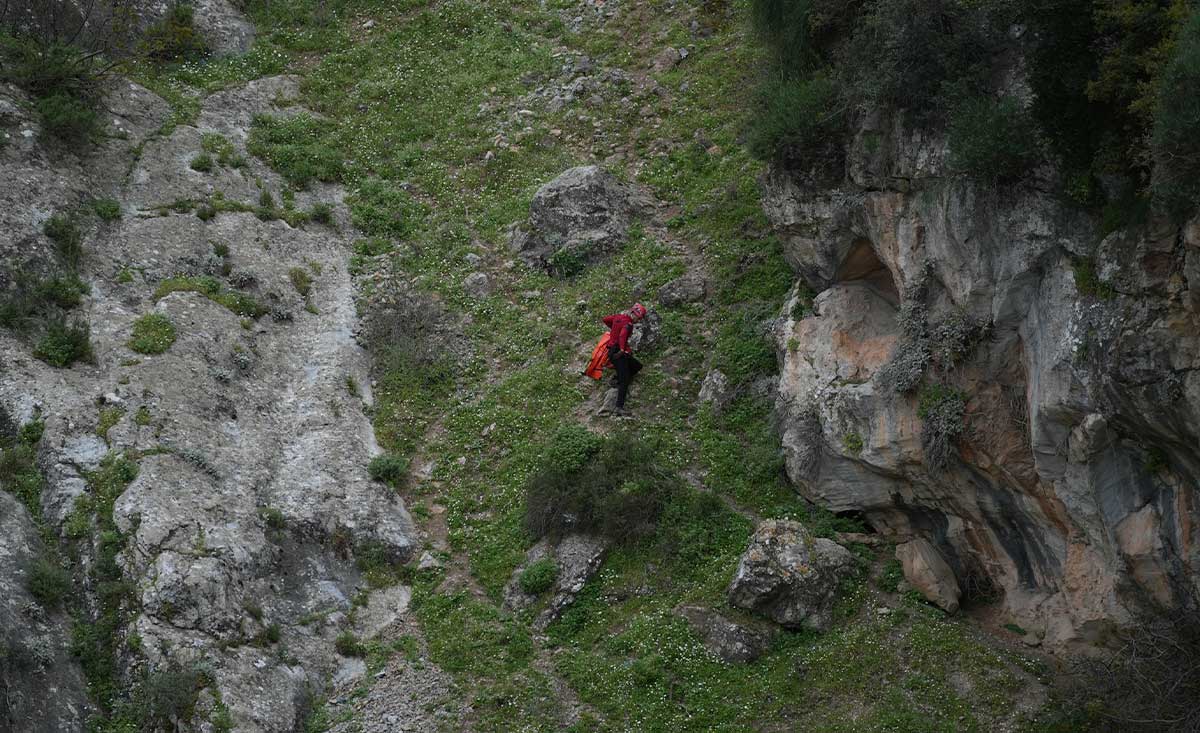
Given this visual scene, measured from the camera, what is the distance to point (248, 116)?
25125mm

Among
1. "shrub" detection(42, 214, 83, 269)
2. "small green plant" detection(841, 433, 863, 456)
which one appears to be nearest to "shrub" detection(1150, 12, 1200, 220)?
"small green plant" detection(841, 433, 863, 456)

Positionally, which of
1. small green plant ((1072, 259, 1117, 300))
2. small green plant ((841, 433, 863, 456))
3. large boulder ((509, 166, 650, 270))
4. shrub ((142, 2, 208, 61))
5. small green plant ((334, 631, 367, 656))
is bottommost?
small green plant ((334, 631, 367, 656))

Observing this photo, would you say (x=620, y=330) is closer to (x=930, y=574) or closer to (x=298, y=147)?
(x=930, y=574)

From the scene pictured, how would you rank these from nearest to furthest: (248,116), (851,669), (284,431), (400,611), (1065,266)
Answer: (1065,266) < (851,669) < (400,611) < (284,431) < (248,116)

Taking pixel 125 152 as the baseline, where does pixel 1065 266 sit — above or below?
below

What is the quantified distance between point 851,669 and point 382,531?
7.57 m

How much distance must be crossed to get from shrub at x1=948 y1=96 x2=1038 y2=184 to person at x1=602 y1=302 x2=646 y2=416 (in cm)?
688

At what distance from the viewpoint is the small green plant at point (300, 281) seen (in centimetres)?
2080

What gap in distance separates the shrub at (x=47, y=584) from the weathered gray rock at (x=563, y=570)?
6074mm

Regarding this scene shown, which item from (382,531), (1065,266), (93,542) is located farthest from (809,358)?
(93,542)

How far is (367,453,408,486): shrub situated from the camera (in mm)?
17516

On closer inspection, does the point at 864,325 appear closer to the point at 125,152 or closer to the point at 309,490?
the point at 309,490

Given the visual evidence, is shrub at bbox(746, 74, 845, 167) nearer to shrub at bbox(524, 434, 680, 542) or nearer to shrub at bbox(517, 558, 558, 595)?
shrub at bbox(524, 434, 680, 542)

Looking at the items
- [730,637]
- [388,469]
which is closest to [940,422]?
[730,637]
